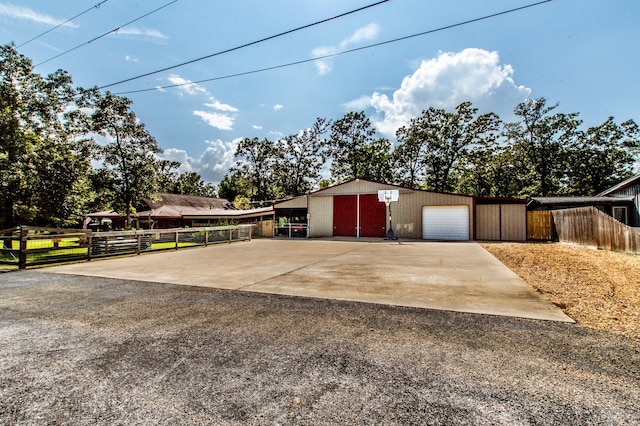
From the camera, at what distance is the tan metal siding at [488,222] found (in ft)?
60.0

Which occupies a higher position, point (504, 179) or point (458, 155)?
point (458, 155)

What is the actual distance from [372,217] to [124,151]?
17746mm

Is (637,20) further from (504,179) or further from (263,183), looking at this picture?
(263,183)

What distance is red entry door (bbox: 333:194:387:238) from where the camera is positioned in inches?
797

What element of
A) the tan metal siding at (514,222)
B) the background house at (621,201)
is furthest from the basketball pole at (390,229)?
the background house at (621,201)

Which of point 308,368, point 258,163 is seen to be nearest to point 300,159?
point 258,163

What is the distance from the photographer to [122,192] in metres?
21.1

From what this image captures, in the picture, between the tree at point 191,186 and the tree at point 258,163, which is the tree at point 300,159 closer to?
the tree at point 258,163

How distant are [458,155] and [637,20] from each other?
89.6ft

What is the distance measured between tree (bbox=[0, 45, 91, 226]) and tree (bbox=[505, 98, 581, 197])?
38161 mm

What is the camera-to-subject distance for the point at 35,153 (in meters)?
13.5

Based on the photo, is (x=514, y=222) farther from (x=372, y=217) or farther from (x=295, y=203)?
(x=295, y=203)

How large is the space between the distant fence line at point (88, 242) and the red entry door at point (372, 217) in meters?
8.57

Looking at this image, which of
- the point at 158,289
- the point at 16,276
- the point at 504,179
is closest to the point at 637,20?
the point at 158,289
